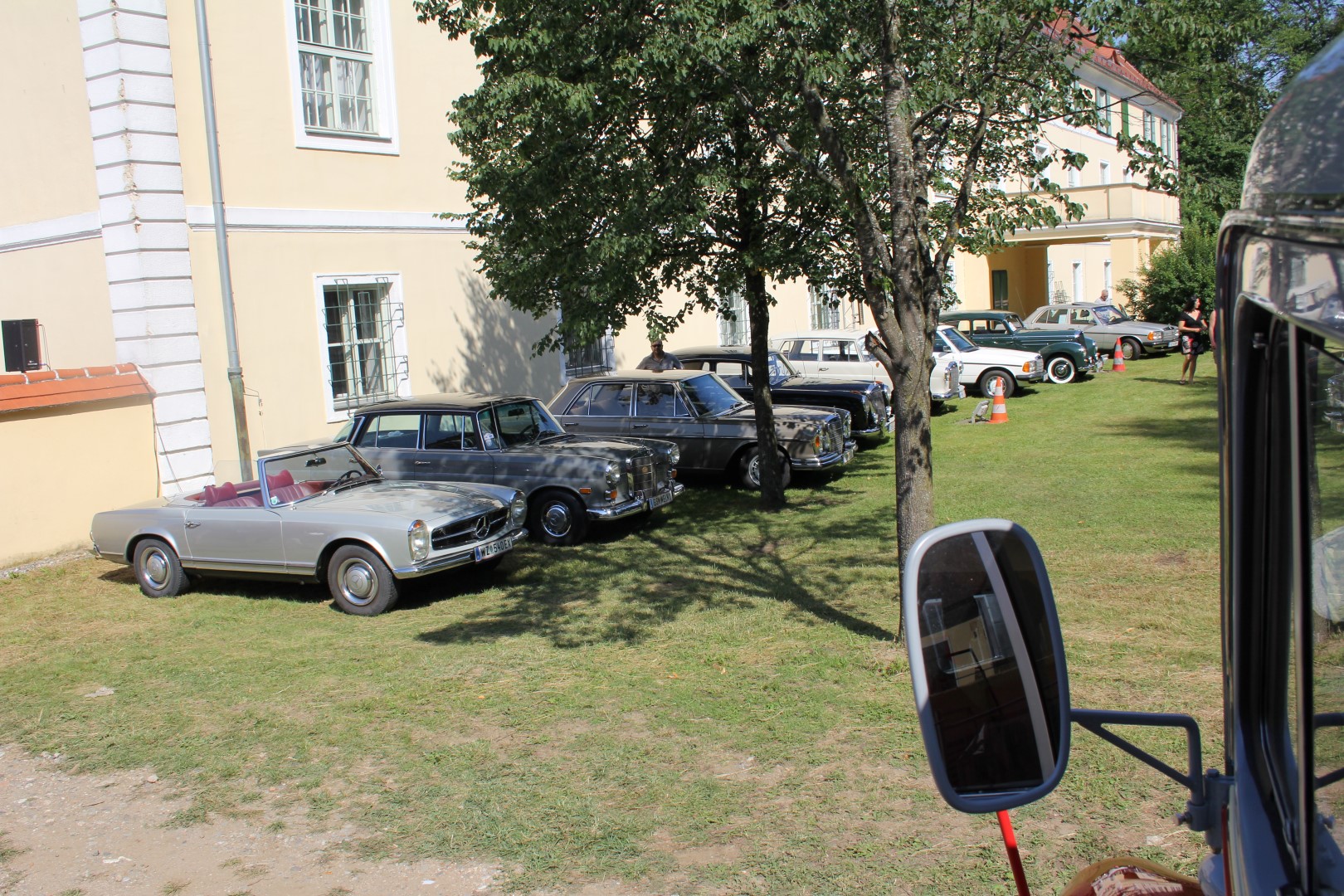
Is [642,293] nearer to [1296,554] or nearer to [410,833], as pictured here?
[410,833]

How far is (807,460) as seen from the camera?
13914mm

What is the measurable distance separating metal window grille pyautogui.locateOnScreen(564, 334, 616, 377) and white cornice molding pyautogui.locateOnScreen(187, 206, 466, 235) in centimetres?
315

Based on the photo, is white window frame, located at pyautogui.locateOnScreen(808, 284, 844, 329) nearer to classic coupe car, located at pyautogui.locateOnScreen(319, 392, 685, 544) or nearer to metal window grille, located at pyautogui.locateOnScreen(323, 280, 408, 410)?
metal window grille, located at pyautogui.locateOnScreen(323, 280, 408, 410)

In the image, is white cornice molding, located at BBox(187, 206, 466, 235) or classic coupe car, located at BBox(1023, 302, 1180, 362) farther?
classic coupe car, located at BBox(1023, 302, 1180, 362)

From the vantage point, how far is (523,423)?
12750mm

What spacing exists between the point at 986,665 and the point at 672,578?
8.16 meters

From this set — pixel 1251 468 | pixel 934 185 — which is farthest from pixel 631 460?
pixel 1251 468

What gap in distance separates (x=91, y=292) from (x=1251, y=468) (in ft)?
47.1

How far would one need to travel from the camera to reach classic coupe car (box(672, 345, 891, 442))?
16906 millimetres

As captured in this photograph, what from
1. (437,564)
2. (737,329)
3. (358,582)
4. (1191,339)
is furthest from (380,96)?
(1191,339)

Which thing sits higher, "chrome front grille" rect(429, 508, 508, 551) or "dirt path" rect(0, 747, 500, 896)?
"chrome front grille" rect(429, 508, 508, 551)

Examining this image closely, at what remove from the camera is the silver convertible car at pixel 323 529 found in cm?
934

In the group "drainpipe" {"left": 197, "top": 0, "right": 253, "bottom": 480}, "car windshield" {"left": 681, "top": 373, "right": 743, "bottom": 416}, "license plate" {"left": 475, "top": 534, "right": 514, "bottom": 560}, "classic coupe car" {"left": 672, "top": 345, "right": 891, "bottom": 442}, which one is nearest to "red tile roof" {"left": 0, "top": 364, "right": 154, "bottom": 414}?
"drainpipe" {"left": 197, "top": 0, "right": 253, "bottom": 480}

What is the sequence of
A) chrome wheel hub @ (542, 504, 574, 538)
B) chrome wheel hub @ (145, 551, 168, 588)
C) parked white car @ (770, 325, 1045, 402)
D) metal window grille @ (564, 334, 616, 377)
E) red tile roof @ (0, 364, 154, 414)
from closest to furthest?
chrome wheel hub @ (145, 551, 168, 588) → red tile roof @ (0, 364, 154, 414) → chrome wheel hub @ (542, 504, 574, 538) → metal window grille @ (564, 334, 616, 377) → parked white car @ (770, 325, 1045, 402)
